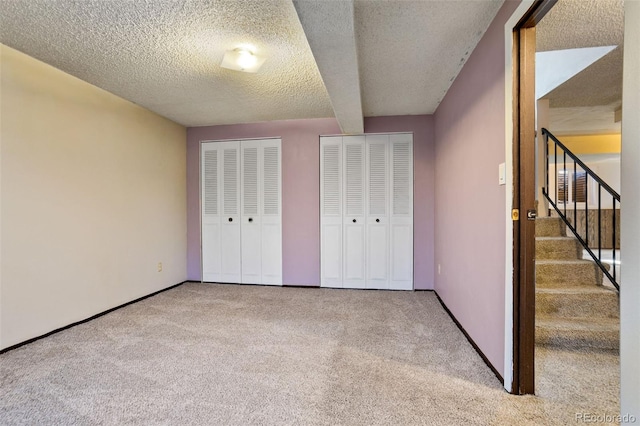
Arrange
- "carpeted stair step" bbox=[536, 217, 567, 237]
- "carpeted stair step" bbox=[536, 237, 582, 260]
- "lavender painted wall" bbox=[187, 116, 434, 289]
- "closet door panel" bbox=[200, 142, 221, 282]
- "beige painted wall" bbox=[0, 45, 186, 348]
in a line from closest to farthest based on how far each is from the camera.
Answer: "beige painted wall" bbox=[0, 45, 186, 348] → "carpeted stair step" bbox=[536, 237, 582, 260] → "carpeted stair step" bbox=[536, 217, 567, 237] → "lavender painted wall" bbox=[187, 116, 434, 289] → "closet door panel" bbox=[200, 142, 221, 282]

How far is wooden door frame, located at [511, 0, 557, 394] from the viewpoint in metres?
1.57

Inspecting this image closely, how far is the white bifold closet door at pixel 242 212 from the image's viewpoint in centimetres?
399

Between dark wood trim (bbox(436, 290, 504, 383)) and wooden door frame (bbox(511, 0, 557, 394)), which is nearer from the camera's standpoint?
wooden door frame (bbox(511, 0, 557, 394))

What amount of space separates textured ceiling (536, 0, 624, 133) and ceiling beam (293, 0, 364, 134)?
1329mm

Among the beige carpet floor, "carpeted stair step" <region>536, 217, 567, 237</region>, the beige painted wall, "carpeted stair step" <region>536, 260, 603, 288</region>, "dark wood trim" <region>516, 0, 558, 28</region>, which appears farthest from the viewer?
"carpeted stair step" <region>536, 217, 567, 237</region>

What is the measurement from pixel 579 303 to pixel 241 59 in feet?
10.8

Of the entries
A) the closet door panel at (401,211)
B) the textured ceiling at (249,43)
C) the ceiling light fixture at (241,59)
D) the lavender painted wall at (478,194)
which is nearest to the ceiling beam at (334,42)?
the textured ceiling at (249,43)

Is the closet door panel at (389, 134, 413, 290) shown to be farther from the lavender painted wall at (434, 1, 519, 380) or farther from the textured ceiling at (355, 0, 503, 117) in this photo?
the textured ceiling at (355, 0, 503, 117)

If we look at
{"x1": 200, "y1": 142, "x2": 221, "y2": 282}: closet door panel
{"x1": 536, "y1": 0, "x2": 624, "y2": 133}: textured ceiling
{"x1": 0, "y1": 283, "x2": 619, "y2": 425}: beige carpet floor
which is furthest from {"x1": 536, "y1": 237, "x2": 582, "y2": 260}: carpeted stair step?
{"x1": 200, "y1": 142, "x2": 221, "y2": 282}: closet door panel

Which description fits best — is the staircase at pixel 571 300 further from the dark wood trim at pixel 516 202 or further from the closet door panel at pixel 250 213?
the closet door panel at pixel 250 213

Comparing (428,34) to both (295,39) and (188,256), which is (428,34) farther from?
(188,256)

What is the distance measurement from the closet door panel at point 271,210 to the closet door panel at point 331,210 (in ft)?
1.99

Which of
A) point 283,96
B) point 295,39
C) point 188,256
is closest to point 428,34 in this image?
point 295,39

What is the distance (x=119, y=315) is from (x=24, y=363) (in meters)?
0.88
